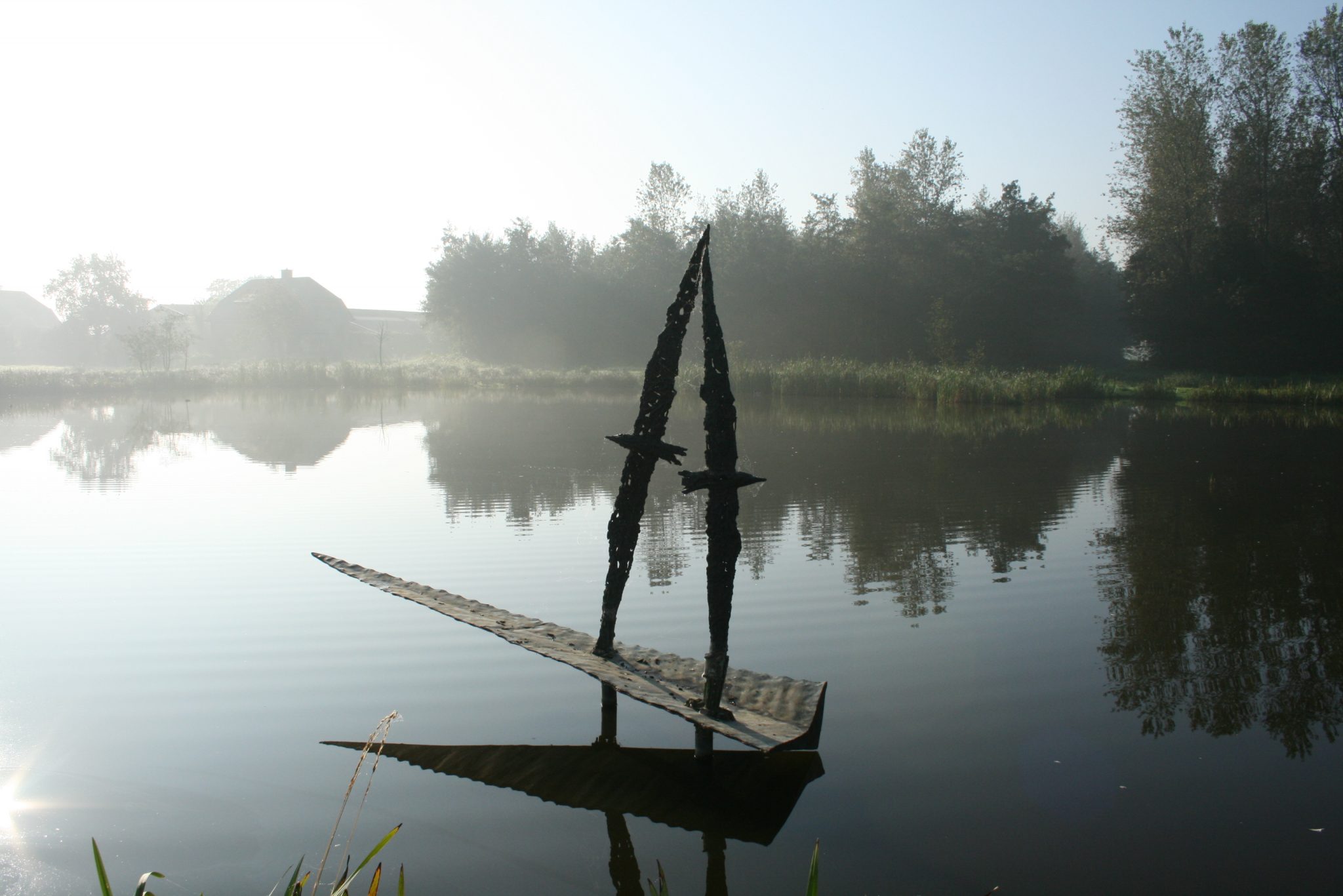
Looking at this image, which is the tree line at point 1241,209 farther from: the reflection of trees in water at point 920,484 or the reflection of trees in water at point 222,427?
the reflection of trees in water at point 222,427

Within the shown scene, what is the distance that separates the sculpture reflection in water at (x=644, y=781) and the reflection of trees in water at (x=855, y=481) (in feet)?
9.45

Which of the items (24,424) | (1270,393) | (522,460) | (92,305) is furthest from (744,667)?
(92,305)

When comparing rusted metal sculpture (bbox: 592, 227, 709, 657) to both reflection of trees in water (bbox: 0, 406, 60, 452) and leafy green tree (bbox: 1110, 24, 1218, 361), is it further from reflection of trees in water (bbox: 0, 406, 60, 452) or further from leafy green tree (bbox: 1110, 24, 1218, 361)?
leafy green tree (bbox: 1110, 24, 1218, 361)

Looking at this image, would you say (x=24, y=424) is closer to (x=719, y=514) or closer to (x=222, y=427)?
(x=222, y=427)

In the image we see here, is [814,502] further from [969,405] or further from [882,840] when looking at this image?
[969,405]

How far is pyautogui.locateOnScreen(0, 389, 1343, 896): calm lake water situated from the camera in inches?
140

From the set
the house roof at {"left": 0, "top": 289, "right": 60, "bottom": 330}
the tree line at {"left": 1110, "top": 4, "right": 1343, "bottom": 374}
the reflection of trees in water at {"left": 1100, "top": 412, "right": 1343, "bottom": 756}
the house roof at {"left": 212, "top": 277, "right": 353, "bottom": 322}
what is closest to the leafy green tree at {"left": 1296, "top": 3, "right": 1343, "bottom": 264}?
the tree line at {"left": 1110, "top": 4, "right": 1343, "bottom": 374}

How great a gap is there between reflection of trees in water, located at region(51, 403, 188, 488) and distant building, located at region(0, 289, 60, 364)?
40351 mm

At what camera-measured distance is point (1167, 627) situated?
620cm

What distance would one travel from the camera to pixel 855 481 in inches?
483

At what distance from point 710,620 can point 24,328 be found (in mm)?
77834

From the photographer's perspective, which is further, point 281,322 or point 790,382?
point 281,322

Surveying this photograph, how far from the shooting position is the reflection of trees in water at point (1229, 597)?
4.90 metres

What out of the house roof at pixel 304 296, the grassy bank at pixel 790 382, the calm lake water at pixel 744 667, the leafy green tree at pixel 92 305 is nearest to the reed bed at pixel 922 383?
the grassy bank at pixel 790 382
